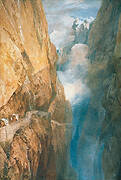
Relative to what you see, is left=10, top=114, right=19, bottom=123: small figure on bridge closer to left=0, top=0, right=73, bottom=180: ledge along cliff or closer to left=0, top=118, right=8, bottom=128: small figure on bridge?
left=0, top=0, right=73, bottom=180: ledge along cliff

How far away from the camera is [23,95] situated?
5156mm

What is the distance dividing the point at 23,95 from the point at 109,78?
6.76 meters

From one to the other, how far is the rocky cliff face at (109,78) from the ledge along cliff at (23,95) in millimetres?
3219

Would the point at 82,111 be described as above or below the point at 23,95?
below

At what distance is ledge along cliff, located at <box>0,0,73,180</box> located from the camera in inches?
157

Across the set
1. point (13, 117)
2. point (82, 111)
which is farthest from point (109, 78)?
point (13, 117)

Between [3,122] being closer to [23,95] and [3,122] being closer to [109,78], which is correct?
[23,95]

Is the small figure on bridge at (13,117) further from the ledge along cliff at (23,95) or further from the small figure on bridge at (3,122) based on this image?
the small figure on bridge at (3,122)

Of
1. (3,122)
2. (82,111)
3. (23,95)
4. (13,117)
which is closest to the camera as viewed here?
(3,122)

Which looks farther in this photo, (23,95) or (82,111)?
(82,111)

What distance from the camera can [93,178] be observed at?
9367 mm

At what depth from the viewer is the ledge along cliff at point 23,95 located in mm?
4000

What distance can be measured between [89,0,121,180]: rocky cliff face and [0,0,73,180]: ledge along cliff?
3219mm

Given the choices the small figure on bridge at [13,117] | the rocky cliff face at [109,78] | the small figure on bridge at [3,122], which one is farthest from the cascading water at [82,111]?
the small figure on bridge at [3,122]
